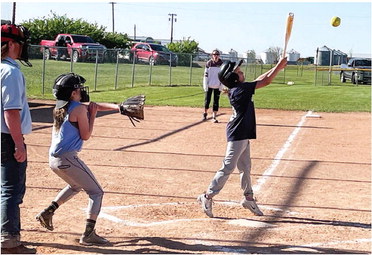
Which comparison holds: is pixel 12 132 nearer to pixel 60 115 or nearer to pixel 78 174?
pixel 60 115

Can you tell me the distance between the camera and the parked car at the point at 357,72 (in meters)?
37.1

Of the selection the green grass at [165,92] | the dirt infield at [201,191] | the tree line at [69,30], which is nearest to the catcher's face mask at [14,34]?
the dirt infield at [201,191]

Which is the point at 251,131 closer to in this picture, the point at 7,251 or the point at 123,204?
the point at 123,204

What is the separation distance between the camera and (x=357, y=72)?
37.1 metres

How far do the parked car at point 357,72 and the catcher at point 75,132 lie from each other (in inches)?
1314

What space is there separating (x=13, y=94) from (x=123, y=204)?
2.71 m

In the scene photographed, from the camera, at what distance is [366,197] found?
8.01 meters

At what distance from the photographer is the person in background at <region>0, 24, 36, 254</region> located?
4871 millimetres

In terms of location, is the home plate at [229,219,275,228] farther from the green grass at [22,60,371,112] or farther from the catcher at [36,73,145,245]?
the green grass at [22,60,371,112]

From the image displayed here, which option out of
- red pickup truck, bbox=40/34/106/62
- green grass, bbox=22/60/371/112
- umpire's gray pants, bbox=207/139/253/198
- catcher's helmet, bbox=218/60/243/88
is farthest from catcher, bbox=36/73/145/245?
red pickup truck, bbox=40/34/106/62

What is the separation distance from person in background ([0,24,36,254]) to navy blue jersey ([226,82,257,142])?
7.96 ft

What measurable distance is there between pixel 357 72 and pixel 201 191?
31.0 metres

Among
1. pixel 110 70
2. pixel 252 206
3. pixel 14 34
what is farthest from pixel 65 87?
pixel 110 70

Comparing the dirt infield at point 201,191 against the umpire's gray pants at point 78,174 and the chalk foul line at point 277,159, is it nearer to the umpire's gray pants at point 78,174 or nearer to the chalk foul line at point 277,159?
the chalk foul line at point 277,159
